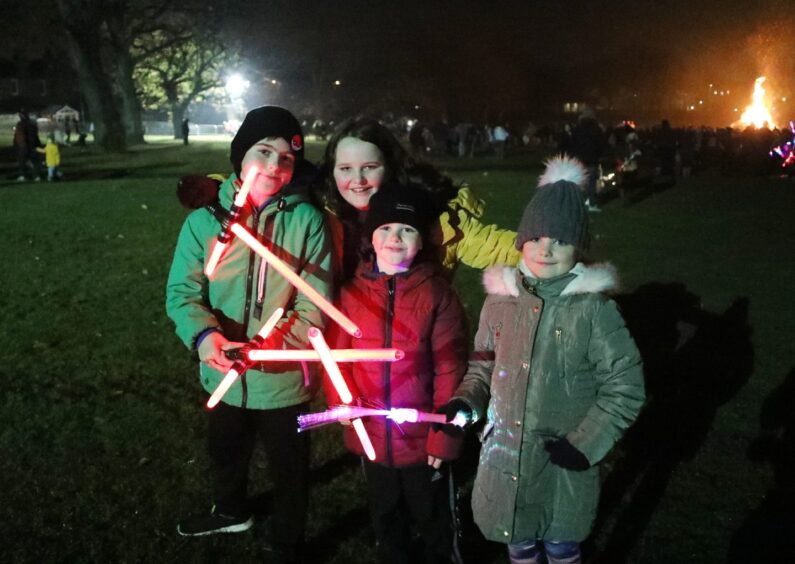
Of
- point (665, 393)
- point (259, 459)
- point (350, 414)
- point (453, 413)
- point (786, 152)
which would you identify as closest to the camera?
point (350, 414)

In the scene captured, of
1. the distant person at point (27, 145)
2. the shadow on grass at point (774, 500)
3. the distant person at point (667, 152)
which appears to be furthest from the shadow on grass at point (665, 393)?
the distant person at point (27, 145)

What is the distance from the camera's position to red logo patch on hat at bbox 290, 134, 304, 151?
3070 mm

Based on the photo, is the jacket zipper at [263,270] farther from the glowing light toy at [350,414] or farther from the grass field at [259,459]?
the grass field at [259,459]

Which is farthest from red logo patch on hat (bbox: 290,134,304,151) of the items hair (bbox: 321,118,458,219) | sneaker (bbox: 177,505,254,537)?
sneaker (bbox: 177,505,254,537)

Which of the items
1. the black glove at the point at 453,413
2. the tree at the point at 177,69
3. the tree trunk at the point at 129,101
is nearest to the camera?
the black glove at the point at 453,413

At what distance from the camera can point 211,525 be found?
3.81 metres

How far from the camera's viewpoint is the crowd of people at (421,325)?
2.77m

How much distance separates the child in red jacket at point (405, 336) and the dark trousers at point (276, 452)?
38 cm

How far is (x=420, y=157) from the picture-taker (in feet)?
11.2

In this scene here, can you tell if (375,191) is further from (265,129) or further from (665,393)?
(665,393)

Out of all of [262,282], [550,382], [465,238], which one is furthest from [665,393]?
[262,282]

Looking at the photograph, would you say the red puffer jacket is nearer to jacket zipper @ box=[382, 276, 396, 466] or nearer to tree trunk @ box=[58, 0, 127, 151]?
jacket zipper @ box=[382, 276, 396, 466]

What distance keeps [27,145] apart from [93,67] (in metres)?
14.5

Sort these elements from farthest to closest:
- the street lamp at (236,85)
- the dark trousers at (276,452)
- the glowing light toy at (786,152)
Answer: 1. the street lamp at (236,85)
2. the glowing light toy at (786,152)
3. the dark trousers at (276,452)
